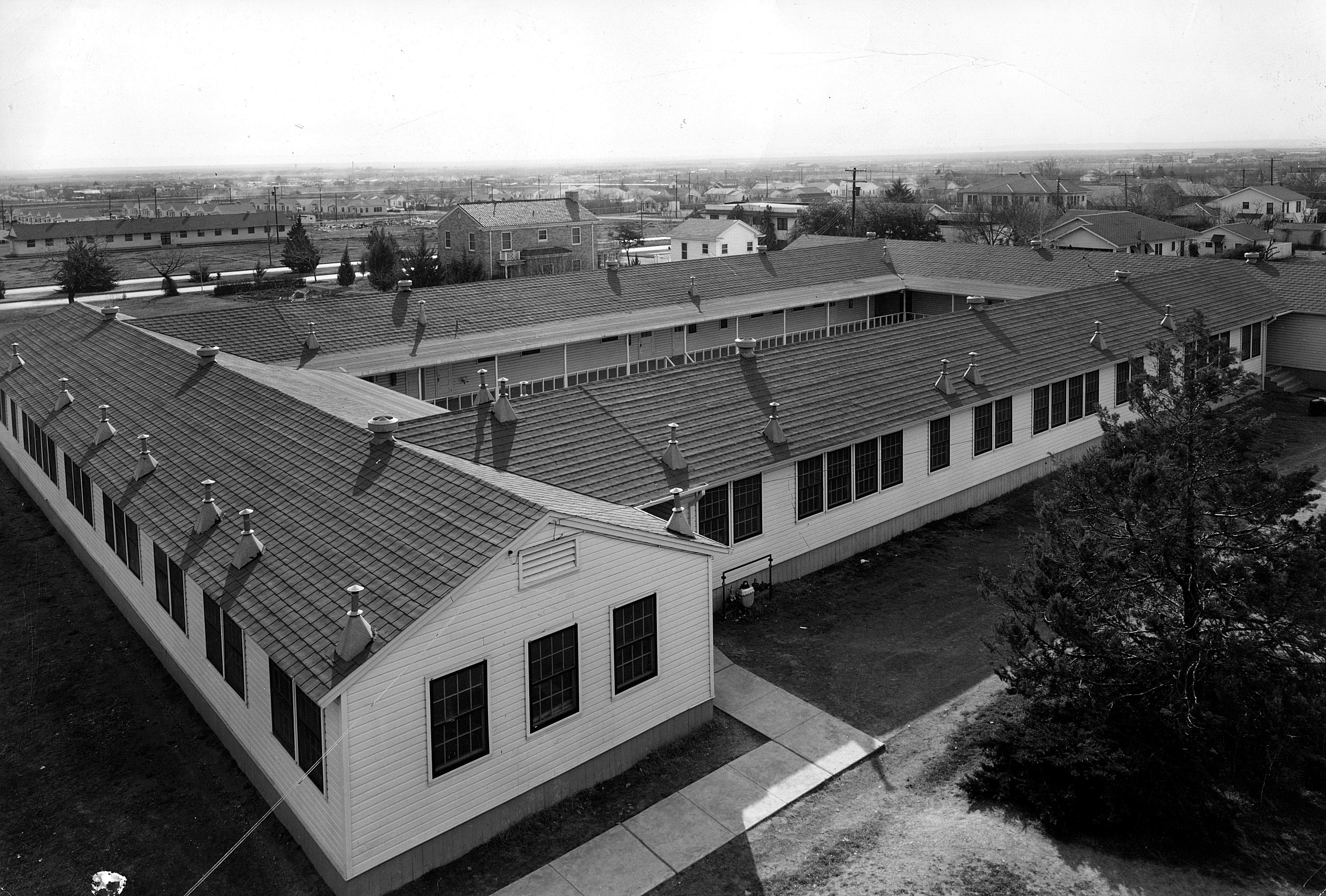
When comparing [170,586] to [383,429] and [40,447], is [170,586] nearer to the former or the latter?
[383,429]

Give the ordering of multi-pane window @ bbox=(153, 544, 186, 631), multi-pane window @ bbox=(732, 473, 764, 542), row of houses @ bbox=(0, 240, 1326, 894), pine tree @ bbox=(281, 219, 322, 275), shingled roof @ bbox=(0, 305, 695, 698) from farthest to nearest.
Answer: pine tree @ bbox=(281, 219, 322, 275)
multi-pane window @ bbox=(732, 473, 764, 542)
multi-pane window @ bbox=(153, 544, 186, 631)
shingled roof @ bbox=(0, 305, 695, 698)
row of houses @ bbox=(0, 240, 1326, 894)

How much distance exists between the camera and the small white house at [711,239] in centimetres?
9288

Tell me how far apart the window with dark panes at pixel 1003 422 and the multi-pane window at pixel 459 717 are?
18916 mm

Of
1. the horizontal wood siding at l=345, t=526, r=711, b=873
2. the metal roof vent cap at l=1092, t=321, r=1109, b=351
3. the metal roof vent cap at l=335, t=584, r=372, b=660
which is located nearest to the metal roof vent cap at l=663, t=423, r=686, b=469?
the horizontal wood siding at l=345, t=526, r=711, b=873

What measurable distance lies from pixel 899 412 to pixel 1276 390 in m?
23.0

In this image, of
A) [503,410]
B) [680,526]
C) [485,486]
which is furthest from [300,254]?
[680,526]

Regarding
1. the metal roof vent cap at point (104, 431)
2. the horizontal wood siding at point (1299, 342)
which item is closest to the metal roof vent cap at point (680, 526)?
the metal roof vent cap at point (104, 431)

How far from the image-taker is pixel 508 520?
1469 centimetres

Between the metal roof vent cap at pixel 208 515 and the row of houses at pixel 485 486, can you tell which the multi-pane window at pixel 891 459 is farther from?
the metal roof vent cap at pixel 208 515

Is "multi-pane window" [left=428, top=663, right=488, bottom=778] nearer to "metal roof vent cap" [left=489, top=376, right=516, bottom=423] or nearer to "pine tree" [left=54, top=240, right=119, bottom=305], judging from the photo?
"metal roof vent cap" [left=489, top=376, right=516, bottom=423]

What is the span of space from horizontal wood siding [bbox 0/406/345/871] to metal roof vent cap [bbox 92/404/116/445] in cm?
106

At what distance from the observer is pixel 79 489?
24.6 meters

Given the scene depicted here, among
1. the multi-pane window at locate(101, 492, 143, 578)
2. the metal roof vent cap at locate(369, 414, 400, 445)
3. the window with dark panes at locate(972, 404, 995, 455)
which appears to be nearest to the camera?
the metal roof vent cap at locate(369, 414, 400, 445)

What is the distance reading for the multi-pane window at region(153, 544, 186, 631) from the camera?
18219 millimetres
